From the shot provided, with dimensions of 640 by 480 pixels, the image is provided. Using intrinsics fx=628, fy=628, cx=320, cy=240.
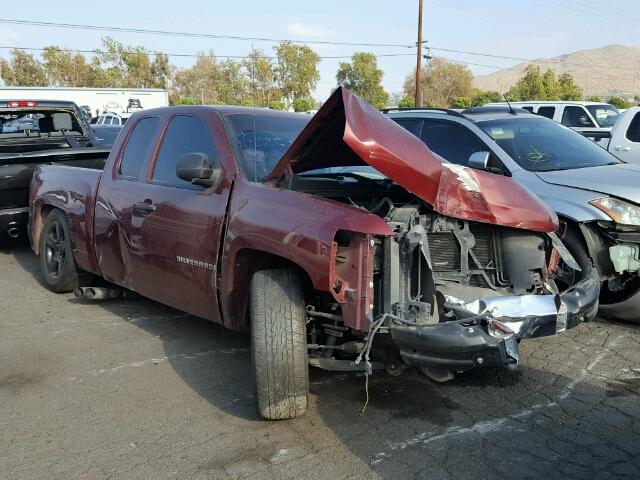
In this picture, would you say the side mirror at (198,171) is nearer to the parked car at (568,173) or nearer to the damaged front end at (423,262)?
the damaged front end at (423,262)

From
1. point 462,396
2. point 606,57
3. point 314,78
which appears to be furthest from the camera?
point 606,57

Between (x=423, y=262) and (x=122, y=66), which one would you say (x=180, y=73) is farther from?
(x=423, y=262)

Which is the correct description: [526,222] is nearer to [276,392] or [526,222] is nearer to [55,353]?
[276,392]

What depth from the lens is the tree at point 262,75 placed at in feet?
172

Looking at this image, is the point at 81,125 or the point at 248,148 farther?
the point at 81,125

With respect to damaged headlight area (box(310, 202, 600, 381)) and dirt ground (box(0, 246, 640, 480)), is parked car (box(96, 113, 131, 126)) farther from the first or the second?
damaged headlight area (box(310, 202, 600, 381))

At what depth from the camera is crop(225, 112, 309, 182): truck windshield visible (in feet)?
13.7

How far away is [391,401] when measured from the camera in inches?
155

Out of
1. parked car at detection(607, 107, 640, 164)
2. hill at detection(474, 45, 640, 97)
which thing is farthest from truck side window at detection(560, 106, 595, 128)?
hill at detection(474, 45, 640, 97)

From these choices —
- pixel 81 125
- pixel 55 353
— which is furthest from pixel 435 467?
pixel 81 125

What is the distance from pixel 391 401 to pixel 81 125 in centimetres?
745

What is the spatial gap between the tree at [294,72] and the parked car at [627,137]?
48592 mm

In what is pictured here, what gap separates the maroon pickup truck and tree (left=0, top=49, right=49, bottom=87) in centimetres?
6428

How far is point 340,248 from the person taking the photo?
10.9ft
